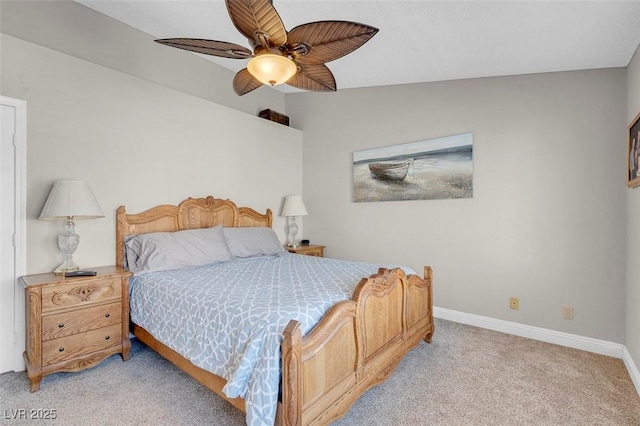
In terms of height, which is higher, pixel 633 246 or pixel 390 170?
pixel 390 170

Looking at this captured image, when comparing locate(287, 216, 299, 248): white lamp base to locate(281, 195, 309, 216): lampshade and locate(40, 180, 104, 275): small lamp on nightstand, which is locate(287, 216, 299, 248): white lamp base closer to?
locate(281, 195, 309, 216): lampshade

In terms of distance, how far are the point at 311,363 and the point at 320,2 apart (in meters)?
2.44

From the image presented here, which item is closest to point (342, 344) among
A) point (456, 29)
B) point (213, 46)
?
point (213, 46)

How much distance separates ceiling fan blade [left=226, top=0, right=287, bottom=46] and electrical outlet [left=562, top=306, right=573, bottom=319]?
127 inches

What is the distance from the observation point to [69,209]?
7.56ft

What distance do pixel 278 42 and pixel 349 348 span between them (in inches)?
70.9

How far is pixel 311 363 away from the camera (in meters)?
1.50

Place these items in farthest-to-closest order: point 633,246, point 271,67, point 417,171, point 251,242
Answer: point 417,171
point 251,242
point 633,246
point 271,67

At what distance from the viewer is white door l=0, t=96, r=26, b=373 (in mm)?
2297

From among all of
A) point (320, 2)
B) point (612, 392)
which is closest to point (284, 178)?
point (320, 2)

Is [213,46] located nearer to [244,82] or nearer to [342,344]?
[244,82]

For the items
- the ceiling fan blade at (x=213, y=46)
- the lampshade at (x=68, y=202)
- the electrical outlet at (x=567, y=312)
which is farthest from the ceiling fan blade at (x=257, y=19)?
the electrical outlet at (x=567, y=312)

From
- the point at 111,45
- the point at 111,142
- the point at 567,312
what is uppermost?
the point at 111,45

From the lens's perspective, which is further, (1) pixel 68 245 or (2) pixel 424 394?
(1) pixel 68 245
